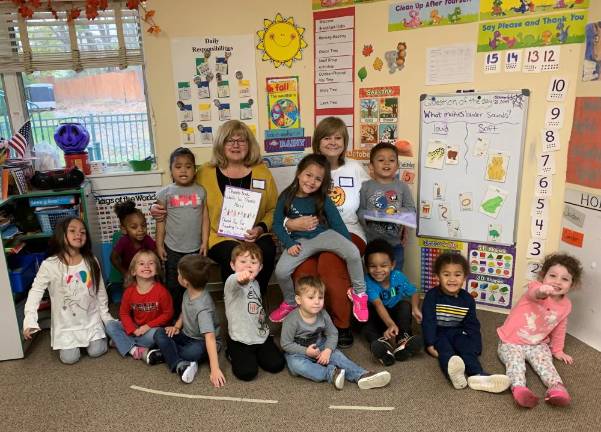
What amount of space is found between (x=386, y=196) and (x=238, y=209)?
3.04 feet

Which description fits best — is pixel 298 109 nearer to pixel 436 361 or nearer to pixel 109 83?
pixel 109 83

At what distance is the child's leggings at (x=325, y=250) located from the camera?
260cm

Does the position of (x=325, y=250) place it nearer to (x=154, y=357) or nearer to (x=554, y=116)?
(x=154, y=357)

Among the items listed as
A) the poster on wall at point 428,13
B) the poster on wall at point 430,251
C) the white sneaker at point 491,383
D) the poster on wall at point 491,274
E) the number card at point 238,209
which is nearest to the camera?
the white sneaker at point 491,383

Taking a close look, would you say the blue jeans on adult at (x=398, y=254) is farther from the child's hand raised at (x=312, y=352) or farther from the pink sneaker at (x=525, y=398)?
the pink sneaker at (x=525, y=398)

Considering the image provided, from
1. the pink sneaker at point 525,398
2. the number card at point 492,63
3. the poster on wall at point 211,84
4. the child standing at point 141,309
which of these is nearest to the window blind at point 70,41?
the poster on wall at point 211,84

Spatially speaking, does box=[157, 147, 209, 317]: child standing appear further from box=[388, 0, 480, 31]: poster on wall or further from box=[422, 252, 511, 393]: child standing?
box=[388, 0, 480, 31]: poster on wall

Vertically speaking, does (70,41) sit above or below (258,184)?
above

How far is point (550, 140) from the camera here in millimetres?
2787

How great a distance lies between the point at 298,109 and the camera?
10.9ft

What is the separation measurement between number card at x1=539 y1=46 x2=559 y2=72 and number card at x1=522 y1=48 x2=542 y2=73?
17mm

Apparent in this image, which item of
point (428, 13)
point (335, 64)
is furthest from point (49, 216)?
point (428, 13)

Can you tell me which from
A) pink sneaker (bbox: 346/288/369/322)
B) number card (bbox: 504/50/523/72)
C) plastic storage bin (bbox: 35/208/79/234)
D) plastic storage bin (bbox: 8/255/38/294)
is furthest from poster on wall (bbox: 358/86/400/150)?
plastic storage bin (bbox: 8/255/38/294)

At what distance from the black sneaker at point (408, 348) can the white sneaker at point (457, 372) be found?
0.77 ft
